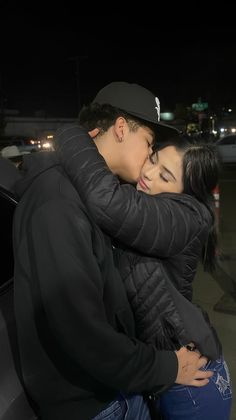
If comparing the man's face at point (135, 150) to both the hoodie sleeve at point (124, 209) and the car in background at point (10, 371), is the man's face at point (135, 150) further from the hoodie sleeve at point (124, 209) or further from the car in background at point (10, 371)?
the car in background at point (10, 371)

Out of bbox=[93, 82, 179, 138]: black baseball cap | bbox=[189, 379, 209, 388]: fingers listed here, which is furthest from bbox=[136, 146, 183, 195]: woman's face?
bbox=[189, 379, 209, 388]: fingers

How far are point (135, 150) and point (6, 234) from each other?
2.66 feet

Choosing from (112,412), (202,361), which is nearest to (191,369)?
(202,361)

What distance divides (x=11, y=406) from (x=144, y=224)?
69 centimetres

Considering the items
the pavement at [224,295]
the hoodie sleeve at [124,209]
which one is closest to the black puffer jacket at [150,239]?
the hoodie sleeve at [124,209]

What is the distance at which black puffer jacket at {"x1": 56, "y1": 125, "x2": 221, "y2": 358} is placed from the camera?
5.34 feet

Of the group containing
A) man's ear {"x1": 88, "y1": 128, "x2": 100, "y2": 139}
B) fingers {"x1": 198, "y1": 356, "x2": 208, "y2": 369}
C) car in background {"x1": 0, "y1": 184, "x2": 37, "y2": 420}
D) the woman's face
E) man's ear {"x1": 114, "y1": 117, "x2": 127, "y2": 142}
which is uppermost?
man's ear {"x1": 114, "y1": 117, "x2": 127, "y2": 142}

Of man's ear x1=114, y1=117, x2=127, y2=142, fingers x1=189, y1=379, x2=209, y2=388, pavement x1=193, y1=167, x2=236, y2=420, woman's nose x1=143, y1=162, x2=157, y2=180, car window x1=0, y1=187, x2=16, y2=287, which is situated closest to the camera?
fingers x1=189, y1=379, x2=209, y2=388

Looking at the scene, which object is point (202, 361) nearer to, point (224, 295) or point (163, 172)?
point (163, 172)

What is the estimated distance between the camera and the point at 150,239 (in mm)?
1637

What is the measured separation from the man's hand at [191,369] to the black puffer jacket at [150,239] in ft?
0.11

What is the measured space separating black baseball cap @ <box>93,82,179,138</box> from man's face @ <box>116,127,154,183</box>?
0.19ft

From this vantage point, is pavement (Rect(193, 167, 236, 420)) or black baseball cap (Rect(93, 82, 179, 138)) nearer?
black baseball cap (Rect(93, 82, 179, 138))

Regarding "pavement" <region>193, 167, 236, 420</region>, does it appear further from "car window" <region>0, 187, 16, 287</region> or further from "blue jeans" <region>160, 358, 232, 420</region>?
"car window" <region>0, 187, 16, 287</region>
